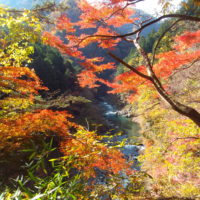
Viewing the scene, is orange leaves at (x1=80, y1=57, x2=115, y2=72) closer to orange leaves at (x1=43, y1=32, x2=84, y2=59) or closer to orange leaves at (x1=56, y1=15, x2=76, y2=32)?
orange leaves at (x1=43, y1=32, x2=84, y2=59)

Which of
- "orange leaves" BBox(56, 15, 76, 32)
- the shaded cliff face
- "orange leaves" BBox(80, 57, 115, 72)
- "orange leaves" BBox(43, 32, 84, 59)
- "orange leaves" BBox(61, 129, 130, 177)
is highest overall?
"orange leaves" BBox(56, 15, 76, 32)

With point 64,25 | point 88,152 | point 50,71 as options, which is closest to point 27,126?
point 88,152

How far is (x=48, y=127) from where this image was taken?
4.37 meters

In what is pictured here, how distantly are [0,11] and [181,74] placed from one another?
33.9 ft

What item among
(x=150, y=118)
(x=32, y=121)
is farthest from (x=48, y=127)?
(x=150, y=118)

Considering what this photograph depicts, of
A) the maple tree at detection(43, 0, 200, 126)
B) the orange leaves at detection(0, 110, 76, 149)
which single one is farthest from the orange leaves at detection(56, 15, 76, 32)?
the orange leaves at detection(0, 110, 76, 149)

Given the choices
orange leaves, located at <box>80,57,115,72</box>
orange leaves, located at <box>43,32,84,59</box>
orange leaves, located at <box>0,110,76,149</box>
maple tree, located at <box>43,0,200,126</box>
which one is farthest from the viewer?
orange leaves, located at <box>80,57,115,72</box>

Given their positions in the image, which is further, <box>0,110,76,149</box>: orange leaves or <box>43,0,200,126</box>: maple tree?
<box>0,110,76,149</box>: orange leaves

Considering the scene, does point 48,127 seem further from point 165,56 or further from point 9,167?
point 165,56

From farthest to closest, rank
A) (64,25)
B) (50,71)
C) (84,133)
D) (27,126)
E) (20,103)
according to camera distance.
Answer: (50,71)
(64,25)
(20,103)
(27,126)
(84,133)

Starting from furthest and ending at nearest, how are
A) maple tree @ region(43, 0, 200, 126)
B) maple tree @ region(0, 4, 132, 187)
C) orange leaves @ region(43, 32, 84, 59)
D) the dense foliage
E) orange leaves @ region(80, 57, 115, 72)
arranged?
orange leaves @ region(80, 57, 115, 72) < orange leaves @ region(43, 32, 84, 59) < maple tree @ region(0, 4, 132, 187) < maple tree @ region(43, 0, 200, 126) < the dense foliage

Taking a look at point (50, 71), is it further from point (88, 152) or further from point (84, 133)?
point (88, 152)

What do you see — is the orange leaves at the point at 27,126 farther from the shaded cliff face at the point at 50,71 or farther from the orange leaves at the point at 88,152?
the shaded cliff face at the point at 50,71

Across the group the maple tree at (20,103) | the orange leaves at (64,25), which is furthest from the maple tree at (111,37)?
the maple tree at (20,103)
